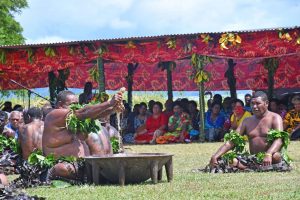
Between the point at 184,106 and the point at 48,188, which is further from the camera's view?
the point at 184,106

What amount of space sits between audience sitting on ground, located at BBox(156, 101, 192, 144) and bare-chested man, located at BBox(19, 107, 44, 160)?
7.72 m

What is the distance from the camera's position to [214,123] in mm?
17109

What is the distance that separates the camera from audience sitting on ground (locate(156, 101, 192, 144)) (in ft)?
56.4

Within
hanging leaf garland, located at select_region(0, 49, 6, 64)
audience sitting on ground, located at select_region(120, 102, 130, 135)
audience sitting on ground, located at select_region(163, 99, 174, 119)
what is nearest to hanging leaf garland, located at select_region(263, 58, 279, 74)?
audience sitting on ground, located at select_region(163, 99, 174, 119)

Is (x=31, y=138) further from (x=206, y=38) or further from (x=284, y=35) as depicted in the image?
(x=284, y=35)

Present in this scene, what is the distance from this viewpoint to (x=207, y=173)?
9.23 metres

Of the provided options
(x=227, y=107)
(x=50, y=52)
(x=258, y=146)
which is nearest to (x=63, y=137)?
(x=258, y=146)

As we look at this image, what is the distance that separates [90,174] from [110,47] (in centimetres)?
945

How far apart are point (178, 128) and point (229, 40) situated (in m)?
2.83

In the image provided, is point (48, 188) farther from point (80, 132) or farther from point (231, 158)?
point (231, 158)

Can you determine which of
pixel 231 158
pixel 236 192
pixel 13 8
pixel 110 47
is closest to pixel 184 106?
pixel 110 47

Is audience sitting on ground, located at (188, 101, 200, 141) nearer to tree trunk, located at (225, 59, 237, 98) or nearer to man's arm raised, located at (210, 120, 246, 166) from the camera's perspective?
tree trunk, located at (225, 59, 237, 98)

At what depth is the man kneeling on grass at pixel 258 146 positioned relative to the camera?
924 centimetres

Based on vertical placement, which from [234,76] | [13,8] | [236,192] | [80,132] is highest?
[13,8]
